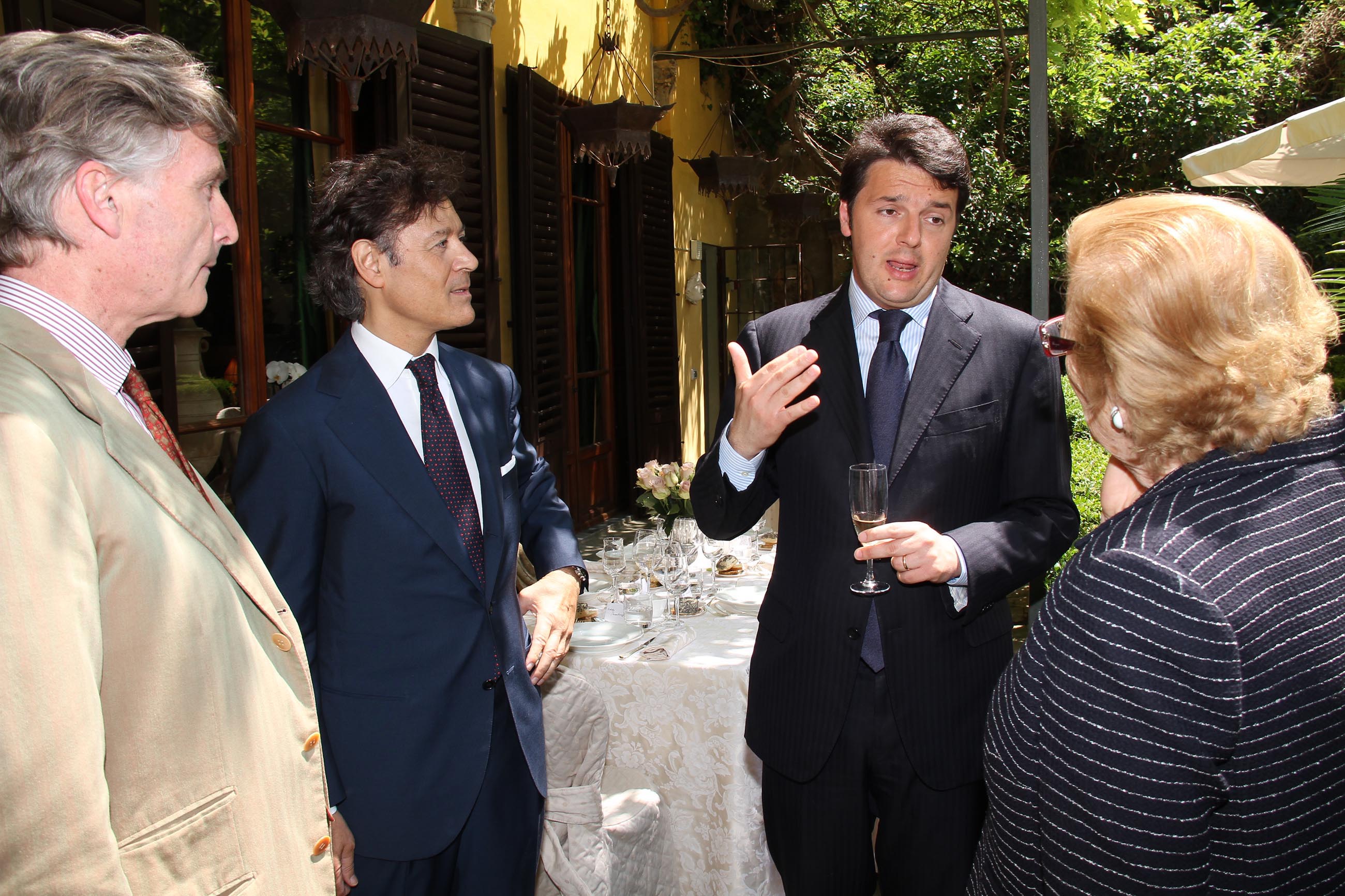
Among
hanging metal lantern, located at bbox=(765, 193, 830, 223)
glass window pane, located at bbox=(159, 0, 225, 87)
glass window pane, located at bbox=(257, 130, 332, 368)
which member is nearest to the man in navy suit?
glass window pane, located at bbox=(159, 0, 225, 87)

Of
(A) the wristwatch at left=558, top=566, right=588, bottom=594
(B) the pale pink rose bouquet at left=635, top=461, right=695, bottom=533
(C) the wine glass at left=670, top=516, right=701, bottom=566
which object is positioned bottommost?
(C) the wine glass at left=670, top=516, right=701, bottom=566

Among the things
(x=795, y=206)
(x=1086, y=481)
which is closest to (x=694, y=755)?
(x=1086, y=481)

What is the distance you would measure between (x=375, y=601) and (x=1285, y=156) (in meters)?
6.51

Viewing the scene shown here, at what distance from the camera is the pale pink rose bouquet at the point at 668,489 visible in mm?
3777

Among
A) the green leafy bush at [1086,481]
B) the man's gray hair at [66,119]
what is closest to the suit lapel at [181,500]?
the man's gray hair at [66,119]

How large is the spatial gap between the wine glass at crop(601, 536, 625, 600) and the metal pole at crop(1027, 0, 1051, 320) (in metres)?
1.69

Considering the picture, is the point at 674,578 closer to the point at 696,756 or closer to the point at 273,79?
the point at 696,756

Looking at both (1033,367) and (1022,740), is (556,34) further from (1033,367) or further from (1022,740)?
(1022,740)

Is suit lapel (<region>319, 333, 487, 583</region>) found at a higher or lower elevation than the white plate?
higher

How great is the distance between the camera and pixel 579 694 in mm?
2447

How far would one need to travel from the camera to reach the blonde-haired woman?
3.58 feet

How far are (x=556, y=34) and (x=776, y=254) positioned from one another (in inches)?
201

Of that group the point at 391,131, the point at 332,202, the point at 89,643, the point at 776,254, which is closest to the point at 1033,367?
the point at 332,202

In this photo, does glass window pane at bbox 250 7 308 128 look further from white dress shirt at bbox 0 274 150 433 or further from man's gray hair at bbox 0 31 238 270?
white dress shirt at bbox 0 274 150 433
